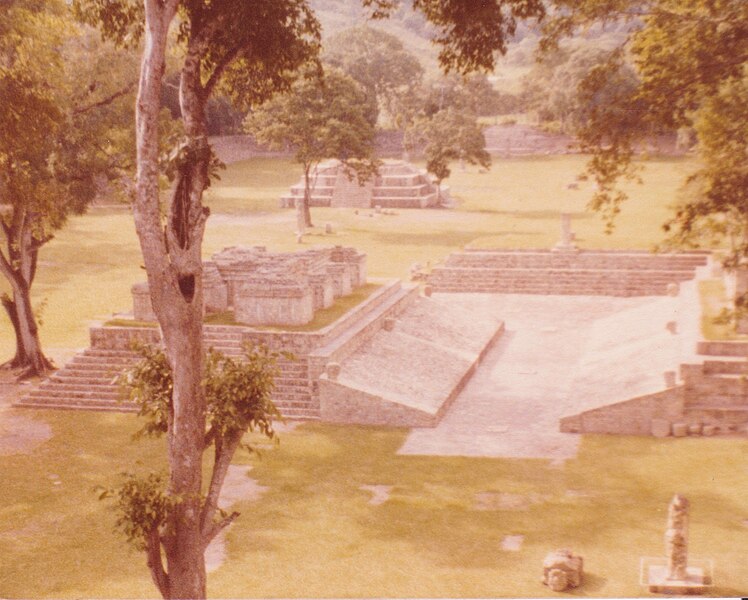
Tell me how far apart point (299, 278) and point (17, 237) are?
8.41m

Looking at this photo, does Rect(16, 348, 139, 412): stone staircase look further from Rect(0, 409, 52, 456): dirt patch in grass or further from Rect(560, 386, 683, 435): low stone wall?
Rect(560, 386, 683, 435): low stone wall

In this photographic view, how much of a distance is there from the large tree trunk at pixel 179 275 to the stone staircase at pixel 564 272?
31.9 metres

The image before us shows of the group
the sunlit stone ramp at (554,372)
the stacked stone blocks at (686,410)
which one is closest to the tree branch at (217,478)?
the sunlit stone ramp at (554,372)

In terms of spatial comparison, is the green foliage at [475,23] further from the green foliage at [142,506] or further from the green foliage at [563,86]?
the green foliage at [563,86]

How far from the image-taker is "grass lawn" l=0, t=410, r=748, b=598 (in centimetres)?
1728

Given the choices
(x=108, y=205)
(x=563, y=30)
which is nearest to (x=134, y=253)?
(x=108, y=205)

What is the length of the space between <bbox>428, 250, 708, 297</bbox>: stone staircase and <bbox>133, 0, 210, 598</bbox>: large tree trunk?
31.9 metres

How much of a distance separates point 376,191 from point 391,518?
5001 centimetres

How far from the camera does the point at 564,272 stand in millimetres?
44250

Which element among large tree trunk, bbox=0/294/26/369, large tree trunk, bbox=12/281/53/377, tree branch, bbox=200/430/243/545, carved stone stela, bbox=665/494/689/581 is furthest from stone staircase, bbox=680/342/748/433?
large tree trunk, bbox=0/294/26/369

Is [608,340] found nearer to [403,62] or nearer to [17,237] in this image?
[17,237]

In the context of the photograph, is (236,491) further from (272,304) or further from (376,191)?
(376,191)

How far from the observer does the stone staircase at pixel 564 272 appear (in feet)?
141

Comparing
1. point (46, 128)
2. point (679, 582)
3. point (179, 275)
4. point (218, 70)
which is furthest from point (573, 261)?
point (179, 275)
